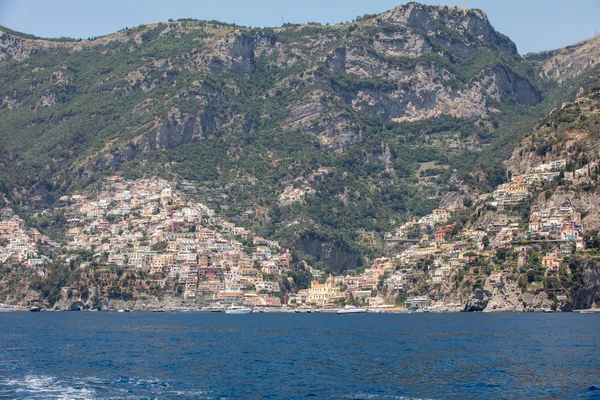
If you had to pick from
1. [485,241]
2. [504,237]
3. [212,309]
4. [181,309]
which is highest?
[504,237]

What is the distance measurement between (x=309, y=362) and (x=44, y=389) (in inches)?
915

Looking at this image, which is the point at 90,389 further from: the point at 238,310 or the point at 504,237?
the point at 238,310

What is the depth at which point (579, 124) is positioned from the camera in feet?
600

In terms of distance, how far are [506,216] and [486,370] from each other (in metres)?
107

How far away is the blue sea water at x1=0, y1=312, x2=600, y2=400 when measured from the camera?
6412 centimetres

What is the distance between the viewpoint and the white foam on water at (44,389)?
204ft

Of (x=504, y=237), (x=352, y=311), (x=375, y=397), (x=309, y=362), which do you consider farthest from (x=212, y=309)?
(x=375, y=397)

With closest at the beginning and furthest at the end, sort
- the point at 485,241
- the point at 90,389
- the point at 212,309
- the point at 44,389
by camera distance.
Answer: the point at 44,389 < the point at 90,389 < the point at 485,241 < the point at 212,309

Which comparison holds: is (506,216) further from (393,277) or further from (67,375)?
(67,375)

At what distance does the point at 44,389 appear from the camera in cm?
6469

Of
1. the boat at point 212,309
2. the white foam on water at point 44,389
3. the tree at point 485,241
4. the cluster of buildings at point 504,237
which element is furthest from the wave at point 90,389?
the boat at point 212,309

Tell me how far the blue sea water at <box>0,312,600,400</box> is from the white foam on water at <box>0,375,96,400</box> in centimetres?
6

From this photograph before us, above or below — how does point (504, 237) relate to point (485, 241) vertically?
above

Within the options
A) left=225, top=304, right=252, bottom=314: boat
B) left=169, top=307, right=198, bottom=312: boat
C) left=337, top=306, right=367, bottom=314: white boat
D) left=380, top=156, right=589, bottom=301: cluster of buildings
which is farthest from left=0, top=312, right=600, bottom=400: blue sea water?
left=169, top=307, right=198, bottom=312: boat
